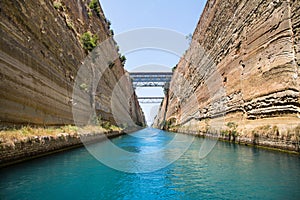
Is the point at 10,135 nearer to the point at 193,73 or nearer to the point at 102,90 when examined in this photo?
the point at 102,90

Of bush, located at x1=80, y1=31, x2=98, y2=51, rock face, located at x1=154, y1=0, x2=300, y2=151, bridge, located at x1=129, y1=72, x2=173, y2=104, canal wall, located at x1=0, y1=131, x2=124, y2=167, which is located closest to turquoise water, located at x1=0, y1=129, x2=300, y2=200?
canal wall, located at x1=0, y1=131, x2=124, y2=167

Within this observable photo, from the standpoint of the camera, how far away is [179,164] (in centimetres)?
760

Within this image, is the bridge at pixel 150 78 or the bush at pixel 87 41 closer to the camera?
the bush at pixel 87 41

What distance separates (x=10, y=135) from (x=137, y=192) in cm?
415

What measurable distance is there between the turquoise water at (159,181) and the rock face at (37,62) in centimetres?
247

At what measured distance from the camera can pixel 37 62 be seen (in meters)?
10.0

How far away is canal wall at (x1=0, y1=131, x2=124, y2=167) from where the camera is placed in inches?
227

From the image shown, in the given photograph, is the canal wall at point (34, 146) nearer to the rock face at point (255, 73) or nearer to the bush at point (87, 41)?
the rock face at point (255, 73)

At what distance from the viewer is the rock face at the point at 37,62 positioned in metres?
7.51

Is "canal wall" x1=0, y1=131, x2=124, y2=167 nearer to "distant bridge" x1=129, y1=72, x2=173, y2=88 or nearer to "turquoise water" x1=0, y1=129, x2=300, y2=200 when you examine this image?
"turquoise water" x1=0, y1=129, x2=300, y2=200

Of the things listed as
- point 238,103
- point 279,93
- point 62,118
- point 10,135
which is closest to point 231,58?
point 238,103

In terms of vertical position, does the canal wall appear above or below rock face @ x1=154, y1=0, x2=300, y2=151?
below

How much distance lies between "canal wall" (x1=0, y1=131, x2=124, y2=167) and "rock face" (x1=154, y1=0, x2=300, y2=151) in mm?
8845

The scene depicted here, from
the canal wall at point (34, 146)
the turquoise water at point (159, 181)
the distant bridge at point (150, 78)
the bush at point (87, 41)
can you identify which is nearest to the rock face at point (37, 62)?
the canal wall at point (34, 146)
